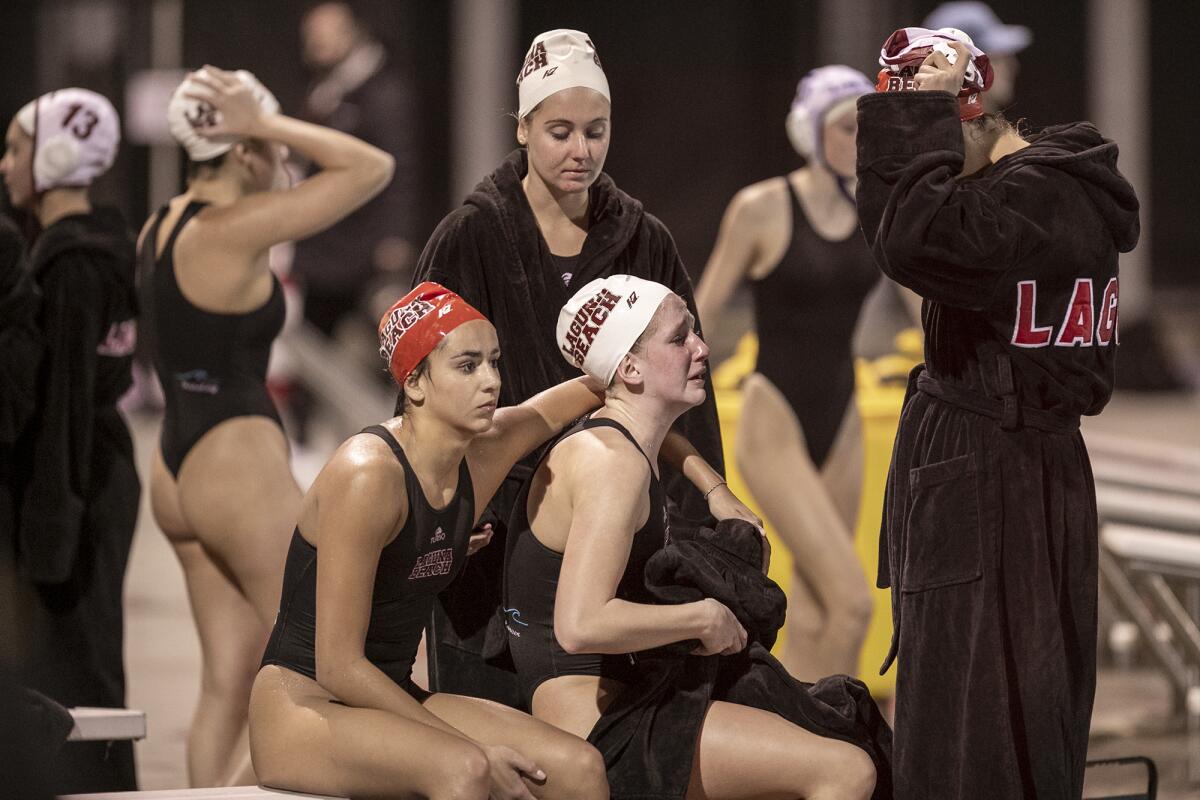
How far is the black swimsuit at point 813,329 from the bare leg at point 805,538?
0.23ft

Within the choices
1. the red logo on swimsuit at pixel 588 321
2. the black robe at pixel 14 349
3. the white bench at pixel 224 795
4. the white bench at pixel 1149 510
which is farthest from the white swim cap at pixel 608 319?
the white bench at pixel 1149 510

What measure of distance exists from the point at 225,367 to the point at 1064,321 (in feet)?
8.62

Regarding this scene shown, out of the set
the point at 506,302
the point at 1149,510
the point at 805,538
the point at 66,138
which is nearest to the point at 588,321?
the point at 506,302

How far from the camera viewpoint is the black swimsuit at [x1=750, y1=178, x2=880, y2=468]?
6422mm

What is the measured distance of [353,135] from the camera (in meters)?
12.0

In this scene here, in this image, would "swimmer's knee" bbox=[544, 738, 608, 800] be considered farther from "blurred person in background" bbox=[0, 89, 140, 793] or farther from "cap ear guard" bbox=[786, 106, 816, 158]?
"cap ear guard" bbox=[786, 106, 816, 158]

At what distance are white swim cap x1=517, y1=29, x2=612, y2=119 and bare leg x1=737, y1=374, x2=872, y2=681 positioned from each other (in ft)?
7.28

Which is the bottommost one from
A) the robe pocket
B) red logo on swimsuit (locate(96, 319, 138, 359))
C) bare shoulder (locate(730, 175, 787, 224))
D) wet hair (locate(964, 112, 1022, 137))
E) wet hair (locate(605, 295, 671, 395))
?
the robe pocket

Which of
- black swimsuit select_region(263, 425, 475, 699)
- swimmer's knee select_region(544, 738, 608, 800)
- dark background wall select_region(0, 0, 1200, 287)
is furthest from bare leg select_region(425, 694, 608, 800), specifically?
dark background wall select_region(0, 0, 1200, 287)

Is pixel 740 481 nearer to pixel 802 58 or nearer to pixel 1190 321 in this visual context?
pixel 802 58

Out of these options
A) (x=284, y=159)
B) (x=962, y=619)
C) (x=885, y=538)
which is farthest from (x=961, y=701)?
(x=284, y=159)

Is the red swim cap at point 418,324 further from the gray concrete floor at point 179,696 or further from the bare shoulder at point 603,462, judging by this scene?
the gray concrete floor at point 179,696

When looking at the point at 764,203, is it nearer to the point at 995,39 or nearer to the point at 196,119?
the point at 995,39

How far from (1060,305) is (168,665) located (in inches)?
199
